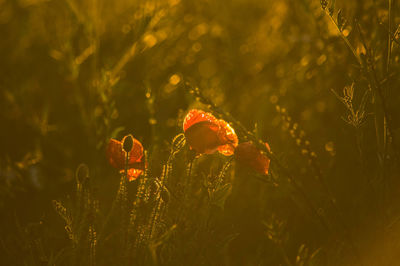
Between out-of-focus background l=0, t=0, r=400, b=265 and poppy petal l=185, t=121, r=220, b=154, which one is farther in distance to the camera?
out-of-focus background l=0, t=0, r=400, b=265

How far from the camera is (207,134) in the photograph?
3.06ft

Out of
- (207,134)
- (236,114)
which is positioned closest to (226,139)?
(207,134)

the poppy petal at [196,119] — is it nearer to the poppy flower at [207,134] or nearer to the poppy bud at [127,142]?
the poppy flower at [207,134]

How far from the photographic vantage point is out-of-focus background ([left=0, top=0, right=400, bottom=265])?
3.40 ft

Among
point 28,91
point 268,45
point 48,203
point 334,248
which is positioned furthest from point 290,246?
point 28,91

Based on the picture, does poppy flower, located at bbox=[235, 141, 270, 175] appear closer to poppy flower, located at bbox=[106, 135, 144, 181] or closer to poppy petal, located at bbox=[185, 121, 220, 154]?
poppy petal, located at bbox=[185, 121, 220, 154]

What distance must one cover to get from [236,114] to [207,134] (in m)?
0.86

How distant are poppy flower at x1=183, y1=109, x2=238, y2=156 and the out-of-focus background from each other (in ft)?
0.23

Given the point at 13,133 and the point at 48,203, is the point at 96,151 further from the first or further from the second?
the point at 13,133

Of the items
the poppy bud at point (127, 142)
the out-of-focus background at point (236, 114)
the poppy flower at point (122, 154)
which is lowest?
the out-of-focus background at point (236, 114)

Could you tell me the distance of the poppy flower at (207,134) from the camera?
0.93m

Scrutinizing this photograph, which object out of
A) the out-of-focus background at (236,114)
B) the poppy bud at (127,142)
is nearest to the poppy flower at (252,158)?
the out-of-focus background at (236,114)

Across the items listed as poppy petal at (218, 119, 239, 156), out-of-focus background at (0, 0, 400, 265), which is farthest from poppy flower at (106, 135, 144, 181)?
poppy petal at (218, 119, 239, 156)

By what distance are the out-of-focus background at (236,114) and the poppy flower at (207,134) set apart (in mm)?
70
